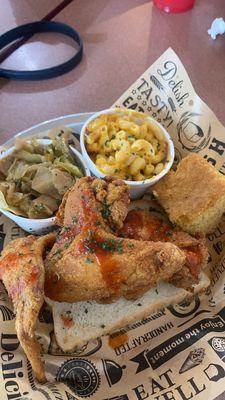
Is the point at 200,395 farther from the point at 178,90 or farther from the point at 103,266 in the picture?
the point at 178,90

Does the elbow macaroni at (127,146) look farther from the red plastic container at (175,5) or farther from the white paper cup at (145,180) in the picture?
the red plastic container at (175,5)

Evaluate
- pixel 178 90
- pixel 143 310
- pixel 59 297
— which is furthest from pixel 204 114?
pixel 59 297

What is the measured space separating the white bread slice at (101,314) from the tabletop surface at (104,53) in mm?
789

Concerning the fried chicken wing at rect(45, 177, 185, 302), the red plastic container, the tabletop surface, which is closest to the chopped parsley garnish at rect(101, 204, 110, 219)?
the fried chicken wing at rect(45, 177, 185, 302)

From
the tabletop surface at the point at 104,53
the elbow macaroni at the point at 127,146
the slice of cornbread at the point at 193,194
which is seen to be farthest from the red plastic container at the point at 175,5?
the slice of cornbread at the point at 193,194

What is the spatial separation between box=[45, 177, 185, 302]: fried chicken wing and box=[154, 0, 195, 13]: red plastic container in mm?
1414

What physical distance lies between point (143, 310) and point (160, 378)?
22cm

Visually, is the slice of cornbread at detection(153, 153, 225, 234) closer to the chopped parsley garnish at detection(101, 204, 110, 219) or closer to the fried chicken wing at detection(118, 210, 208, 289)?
the fried chicken wing at detection(118, 210, 208, 289)

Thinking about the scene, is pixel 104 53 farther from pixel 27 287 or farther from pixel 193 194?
pixel 27 287

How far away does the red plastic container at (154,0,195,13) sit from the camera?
2.32 m

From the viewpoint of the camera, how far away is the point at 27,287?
1.21 m

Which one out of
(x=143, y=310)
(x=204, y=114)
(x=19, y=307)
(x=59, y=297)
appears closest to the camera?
(x=19, y=307)

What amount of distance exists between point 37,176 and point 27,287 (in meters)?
0.48

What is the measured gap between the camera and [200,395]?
1.25 metres
